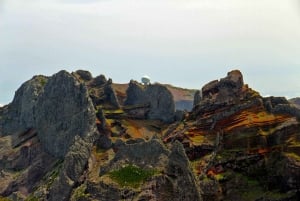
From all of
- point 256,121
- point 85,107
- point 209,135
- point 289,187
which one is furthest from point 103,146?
point 289,187

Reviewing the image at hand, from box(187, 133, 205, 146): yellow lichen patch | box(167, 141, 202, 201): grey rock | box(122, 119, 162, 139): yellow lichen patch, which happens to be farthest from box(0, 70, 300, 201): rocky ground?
box(122, 119, 162, 139): yellow lichen patch

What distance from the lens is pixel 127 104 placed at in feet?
634

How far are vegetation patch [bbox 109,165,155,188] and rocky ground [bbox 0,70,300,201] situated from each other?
0.16 m

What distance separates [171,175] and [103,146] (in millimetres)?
56552

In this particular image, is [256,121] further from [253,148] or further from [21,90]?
[21,90]

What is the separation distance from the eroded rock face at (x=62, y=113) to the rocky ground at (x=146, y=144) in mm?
294

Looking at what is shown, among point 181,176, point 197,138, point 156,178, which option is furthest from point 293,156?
point 197,138

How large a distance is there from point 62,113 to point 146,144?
226 ft

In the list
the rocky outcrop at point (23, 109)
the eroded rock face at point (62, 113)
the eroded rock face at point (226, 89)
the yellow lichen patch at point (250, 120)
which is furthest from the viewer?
the rocky outcrop at point (23, 109)

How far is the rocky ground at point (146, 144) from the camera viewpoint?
9338 centimetres

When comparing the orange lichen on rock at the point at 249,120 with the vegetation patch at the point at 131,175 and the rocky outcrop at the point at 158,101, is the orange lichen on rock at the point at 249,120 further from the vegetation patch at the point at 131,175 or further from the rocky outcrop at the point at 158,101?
the rocky outcrop at the point at 158,101

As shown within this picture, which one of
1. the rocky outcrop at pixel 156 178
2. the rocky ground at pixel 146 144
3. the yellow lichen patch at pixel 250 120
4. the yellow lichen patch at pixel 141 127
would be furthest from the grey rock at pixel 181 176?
the yellow lichen patch at pixel 141 127

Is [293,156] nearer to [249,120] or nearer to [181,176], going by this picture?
[249,120]

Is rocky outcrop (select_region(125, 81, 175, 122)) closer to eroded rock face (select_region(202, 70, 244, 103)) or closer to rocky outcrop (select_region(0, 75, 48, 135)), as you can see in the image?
rocky outcrop (select_region(0, 75, 48, 135))
